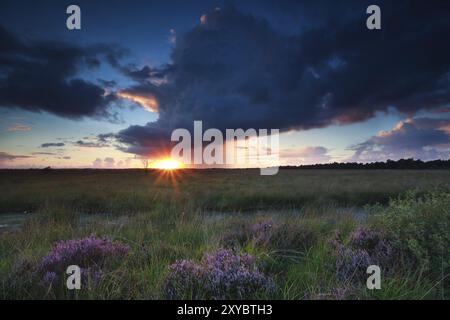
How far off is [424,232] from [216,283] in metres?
3.41

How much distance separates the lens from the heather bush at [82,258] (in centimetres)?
423

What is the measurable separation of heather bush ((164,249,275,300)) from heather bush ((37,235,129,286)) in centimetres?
103

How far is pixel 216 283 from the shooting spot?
12.4ft

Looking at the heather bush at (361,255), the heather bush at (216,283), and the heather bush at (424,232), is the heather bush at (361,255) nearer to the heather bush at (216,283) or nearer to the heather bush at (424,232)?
the heather bush at (424,232)

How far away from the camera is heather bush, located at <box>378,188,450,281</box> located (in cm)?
457

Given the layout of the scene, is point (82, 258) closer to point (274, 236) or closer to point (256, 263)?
point (256, 263)

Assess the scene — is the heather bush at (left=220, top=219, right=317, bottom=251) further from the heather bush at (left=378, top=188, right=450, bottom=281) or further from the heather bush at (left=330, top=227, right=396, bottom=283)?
the heather bush at (left=378, top=188, right=450, bottom=281)

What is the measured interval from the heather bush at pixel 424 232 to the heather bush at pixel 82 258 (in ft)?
13.9

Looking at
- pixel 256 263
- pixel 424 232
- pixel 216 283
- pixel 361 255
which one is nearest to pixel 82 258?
pixel 216 283

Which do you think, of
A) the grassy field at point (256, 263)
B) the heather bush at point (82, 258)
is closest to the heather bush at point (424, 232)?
the grassy field at point (256, 263)

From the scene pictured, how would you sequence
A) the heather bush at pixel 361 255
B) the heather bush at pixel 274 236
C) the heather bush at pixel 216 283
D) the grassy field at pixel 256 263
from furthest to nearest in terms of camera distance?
the heather bush at pixel 274 236
the heather bush at pixel 361 255
the grassy field at pixel 256 263
the heather bush at pixel 216 283

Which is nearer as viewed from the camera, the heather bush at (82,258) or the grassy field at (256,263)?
the grassy field at (256,263)

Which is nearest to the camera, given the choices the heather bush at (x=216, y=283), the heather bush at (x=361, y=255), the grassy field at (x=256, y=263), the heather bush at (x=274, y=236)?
the heather bush at (x=216, y=283)

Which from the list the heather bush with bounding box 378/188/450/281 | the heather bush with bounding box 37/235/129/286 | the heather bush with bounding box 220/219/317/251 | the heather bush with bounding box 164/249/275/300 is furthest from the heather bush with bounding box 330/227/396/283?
the heather bush with bounding box 37/235/129/286
